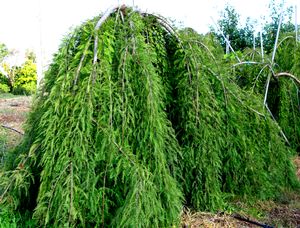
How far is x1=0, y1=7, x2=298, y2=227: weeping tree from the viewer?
68.4 inches

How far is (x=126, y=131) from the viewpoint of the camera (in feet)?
6.18

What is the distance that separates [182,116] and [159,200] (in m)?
0.63

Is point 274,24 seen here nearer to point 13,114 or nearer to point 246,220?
point 13,114

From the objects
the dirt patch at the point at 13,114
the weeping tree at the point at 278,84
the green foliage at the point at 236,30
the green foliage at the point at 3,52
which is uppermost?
the green foliage at the point at 236,30

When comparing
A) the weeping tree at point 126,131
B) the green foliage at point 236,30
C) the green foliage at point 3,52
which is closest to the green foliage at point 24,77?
the green foliage at point 3,52

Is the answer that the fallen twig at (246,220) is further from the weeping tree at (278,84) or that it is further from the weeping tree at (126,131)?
the weeping tree at (278,84)

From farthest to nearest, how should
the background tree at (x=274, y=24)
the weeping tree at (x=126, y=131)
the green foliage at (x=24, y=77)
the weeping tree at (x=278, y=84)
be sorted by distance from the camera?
the green foliage at (x=24, y=77)
the background tree at (x=274, y=24)
the weeping tree at (x=278, y=84)
the weeping tree at (x=126, y=131)

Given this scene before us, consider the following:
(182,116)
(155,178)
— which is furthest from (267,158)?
(155,178)

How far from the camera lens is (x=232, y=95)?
2.52 meters

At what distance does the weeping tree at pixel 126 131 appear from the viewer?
174 centimetres

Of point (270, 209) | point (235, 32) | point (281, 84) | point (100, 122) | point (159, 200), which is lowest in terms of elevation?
point (270, 209)

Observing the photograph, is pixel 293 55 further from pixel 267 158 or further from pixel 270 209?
pixel 270 209

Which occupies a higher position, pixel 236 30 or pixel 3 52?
pixel 236 30

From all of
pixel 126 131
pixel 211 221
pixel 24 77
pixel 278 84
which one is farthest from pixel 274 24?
pixel 24 77
